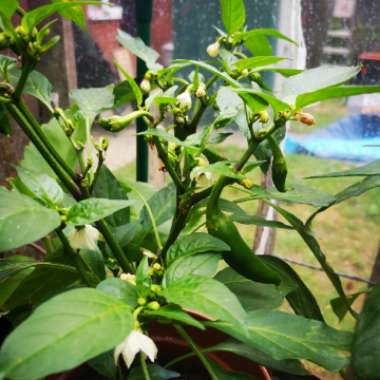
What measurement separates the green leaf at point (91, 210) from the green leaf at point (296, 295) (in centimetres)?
23

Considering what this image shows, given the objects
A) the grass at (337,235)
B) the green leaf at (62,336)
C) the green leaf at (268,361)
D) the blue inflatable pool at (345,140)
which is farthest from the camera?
the grass at (337,235)

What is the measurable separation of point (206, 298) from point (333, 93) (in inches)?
6.7

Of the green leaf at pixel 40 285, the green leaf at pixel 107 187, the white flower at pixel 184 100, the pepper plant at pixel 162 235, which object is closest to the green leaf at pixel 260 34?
the pepper plant at pixel 162 235

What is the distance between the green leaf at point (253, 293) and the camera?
0.46m

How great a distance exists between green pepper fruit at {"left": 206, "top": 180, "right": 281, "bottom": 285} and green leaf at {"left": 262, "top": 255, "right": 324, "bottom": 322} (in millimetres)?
83

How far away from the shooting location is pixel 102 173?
1.66 feet

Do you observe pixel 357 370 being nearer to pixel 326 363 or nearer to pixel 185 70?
pixel 326 363

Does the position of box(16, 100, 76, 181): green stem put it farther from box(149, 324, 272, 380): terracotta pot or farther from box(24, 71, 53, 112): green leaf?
box(149, 324, 272, 380): terracotta pot

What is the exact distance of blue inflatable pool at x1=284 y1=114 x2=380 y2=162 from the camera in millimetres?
727

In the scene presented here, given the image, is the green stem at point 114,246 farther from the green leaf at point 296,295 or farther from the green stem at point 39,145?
the green leaf at point 296,295

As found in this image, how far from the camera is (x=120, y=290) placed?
1.11ft

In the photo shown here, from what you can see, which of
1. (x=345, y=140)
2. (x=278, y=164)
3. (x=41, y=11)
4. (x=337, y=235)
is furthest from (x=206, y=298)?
(x=337, y=235)

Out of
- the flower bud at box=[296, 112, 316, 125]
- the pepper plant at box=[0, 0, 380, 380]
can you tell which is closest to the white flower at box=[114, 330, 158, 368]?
the pepper plant at box=[0, 0, 380, 380]

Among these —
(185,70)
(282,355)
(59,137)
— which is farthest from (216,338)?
(185,70)
